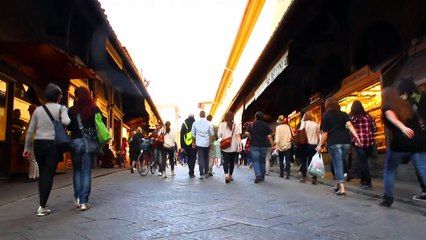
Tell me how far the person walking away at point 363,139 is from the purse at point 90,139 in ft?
14.9

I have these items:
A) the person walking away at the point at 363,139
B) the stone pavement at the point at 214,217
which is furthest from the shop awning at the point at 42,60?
the person walking away at the point at 363,139

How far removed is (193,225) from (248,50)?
28389 mm

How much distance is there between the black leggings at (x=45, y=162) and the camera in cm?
549

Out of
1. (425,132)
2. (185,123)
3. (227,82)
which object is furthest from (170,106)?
(425,132)

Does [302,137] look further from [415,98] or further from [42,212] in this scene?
[42,212]

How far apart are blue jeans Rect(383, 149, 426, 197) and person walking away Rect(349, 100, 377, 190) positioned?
7.20 feet

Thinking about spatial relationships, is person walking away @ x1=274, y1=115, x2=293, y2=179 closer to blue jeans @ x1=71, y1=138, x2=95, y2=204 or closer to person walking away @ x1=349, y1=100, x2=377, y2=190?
person walking away @ x1=349, y1=100, x2=377, y2=190

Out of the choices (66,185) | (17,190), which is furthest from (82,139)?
→ (66,185)

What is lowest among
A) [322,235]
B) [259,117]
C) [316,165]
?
[322,235]

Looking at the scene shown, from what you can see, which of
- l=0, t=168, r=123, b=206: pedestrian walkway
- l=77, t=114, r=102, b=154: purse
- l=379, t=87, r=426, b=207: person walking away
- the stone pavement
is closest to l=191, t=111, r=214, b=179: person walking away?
l=0, t=168, r=123, b=206: pedestrian walkway

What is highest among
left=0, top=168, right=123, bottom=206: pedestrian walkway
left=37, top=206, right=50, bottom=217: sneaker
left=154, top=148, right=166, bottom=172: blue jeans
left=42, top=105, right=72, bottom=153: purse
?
left=42, top=105, right=72, bottom=153: purse

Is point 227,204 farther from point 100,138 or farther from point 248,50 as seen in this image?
point 248,50

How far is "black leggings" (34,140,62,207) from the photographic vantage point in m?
5.49

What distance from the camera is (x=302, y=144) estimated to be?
1038 cm
